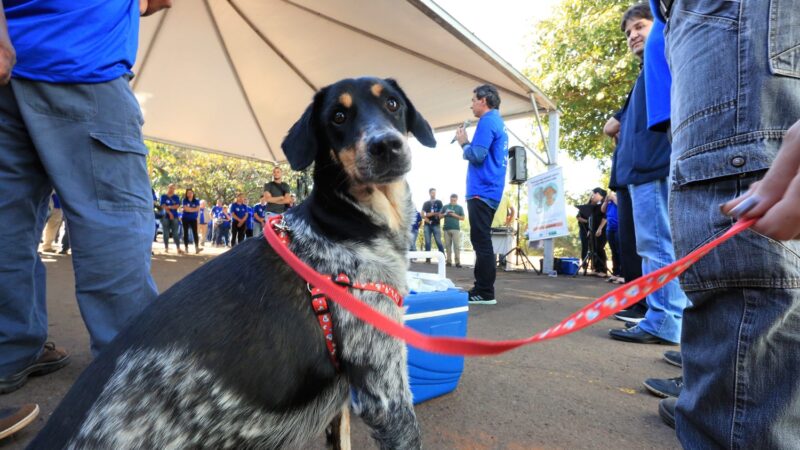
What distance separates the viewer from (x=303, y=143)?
1774 mm

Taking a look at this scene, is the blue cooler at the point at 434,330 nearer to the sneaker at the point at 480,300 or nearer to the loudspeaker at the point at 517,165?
the sneaker at the point at 480,300

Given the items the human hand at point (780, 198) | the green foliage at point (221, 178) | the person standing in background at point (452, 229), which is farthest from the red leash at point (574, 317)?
the green foliage at point (221, 178)

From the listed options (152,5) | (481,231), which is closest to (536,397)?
(481,231)

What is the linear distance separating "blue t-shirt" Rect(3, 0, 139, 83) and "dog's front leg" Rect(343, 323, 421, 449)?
1751mm

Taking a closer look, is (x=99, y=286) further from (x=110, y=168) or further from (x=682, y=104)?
(x=682, y=104)

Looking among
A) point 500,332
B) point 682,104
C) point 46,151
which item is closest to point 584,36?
point 500,332

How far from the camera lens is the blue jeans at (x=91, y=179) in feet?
5.71

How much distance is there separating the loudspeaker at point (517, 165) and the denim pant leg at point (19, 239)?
7.61m

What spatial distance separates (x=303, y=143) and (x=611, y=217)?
8.90m

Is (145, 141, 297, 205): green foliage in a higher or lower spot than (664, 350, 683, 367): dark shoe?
higher

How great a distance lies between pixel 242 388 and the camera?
3.70 feet

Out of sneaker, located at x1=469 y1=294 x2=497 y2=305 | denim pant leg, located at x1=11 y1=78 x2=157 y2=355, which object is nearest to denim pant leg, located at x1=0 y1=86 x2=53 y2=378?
denim pant leg, located at x1=11 y1=78 x2=157 y2=355

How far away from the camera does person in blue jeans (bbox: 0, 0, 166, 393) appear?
1.72 meters

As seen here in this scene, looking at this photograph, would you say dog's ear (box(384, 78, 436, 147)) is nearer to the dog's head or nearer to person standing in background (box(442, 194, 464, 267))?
the dog's head
